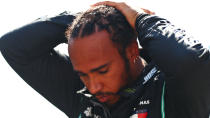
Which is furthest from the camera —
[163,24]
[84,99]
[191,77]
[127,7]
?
[84,99]

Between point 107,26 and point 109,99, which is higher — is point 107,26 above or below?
above

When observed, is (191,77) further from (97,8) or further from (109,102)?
(97,8)

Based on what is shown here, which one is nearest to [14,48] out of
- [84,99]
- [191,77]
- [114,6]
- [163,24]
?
[84,99]

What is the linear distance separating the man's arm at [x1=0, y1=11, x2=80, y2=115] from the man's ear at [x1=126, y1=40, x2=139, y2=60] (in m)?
0.79

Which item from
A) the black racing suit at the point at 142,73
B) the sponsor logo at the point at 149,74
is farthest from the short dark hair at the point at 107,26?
the sponsor logo at the point at 149,74

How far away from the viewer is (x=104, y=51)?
3.26 meters

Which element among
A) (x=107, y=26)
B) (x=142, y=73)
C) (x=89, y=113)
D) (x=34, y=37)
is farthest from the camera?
(x=34, y=37)

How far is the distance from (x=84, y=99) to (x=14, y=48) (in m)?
0.90

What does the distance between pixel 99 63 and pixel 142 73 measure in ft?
1.48

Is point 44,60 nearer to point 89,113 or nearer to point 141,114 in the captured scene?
point 89,113

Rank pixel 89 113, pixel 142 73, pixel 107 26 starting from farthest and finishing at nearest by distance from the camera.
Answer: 1. pixel 89 113
2. pixel 142 73
3. pixel 107 26

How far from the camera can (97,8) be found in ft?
11.5

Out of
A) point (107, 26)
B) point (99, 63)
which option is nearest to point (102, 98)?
point (99, 63)

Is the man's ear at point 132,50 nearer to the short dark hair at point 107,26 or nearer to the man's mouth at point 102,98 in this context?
the short dark hair at point 107,26
